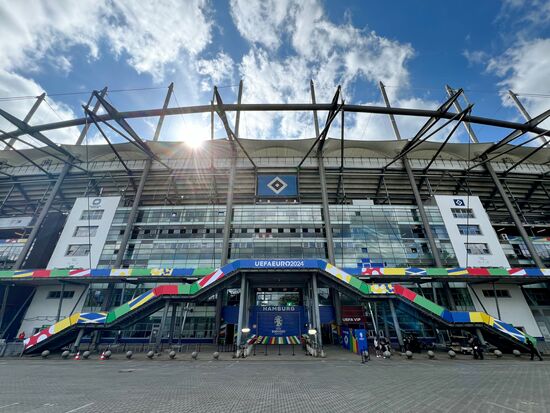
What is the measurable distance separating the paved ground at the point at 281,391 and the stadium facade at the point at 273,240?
9951 mm

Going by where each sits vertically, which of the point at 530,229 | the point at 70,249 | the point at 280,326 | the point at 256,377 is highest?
the point at 530,229

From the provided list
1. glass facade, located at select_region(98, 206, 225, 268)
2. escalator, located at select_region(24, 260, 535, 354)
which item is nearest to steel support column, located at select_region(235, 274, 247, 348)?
escalator, located at select_region(24, 260, 535, 354)

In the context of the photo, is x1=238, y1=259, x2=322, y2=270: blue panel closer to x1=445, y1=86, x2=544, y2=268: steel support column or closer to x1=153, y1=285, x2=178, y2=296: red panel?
x1=153, y1=285, x2=178, y2=296: red panel

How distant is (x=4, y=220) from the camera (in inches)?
1604

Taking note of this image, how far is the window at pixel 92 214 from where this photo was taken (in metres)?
36.7

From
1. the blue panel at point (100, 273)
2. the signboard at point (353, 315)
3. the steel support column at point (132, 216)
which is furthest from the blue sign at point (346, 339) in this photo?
the steel support column at point (132, 216)

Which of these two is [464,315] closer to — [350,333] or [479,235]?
[350,333]

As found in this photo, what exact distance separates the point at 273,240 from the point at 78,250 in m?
29.7

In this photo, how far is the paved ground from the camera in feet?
22.7

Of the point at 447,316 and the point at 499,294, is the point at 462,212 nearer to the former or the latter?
the point at 499,294

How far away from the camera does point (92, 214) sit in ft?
121

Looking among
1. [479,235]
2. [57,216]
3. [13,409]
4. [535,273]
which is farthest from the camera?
[57,216]

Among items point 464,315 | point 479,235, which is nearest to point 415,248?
point 479,235

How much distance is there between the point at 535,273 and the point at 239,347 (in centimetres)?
3536
